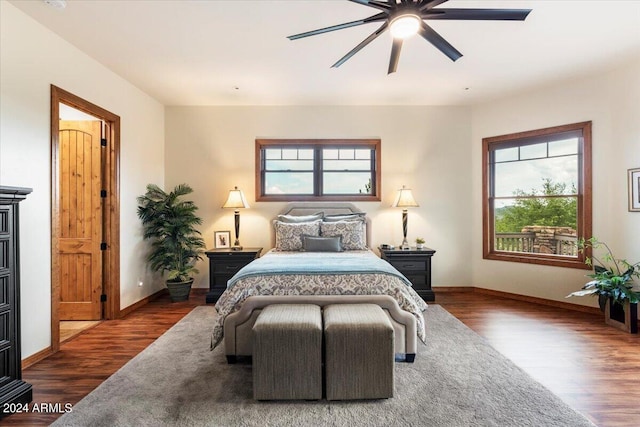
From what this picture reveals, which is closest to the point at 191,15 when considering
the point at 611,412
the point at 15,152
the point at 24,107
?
the point at 24,107

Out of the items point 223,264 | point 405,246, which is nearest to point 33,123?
point 223,264

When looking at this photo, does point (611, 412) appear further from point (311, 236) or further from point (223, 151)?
point (223, 151)

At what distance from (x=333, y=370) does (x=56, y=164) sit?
3104 mm

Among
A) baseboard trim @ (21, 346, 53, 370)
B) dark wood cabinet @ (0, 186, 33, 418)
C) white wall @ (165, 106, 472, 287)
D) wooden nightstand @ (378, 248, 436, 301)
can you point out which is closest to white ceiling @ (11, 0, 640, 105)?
white wall @ (165, 106, 472, 287)

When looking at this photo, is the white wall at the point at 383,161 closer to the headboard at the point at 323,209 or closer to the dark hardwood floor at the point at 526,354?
the headboard at the point at 323,209

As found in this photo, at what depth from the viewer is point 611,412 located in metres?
2.03

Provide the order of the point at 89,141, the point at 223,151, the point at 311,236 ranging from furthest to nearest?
1. the point at 223,151
2. the point at 311,236
3. the point at 89,141

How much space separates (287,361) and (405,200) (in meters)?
3.32

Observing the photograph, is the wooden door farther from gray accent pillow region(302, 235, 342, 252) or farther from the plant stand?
the plant stand

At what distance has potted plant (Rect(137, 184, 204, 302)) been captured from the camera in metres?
4.48

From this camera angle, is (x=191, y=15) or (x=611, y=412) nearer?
(x=611, y=412)

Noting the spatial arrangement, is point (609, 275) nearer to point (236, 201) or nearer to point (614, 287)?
point (614, 287)

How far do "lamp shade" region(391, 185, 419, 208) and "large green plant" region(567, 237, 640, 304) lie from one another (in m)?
2.12

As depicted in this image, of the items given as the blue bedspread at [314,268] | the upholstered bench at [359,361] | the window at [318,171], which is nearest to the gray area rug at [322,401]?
the upholstered bench at [359,361]
